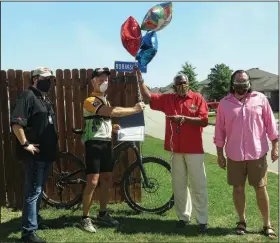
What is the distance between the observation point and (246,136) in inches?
183

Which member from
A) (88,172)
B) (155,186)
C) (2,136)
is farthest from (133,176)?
(2,136)

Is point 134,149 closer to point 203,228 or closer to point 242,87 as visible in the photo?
point 203,228

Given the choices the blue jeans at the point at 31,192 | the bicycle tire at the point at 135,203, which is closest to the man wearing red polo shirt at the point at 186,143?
the bicycle tire at the point at 135,203

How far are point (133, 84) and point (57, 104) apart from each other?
126 cm

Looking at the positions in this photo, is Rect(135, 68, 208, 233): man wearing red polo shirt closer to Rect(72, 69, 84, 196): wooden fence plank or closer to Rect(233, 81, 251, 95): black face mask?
Rect(233, 81, 251, 95): black face mask

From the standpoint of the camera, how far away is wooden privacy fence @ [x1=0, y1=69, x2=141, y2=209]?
19.8 feet

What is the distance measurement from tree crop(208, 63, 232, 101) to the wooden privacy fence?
64.5 m

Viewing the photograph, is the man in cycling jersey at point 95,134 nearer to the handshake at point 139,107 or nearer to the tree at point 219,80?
the handshake at point 139,107

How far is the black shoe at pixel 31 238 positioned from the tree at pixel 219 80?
218 ft

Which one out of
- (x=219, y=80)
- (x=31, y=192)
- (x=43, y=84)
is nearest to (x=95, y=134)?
(x=43, y=84)

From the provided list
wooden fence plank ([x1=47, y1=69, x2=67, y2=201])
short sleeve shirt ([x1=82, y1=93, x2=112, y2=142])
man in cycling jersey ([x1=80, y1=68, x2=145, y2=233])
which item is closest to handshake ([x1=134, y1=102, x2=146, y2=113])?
man in cycling jersey ([x1=80, y1=68, x2=145, y2=233])

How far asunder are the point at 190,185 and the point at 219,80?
222 ft

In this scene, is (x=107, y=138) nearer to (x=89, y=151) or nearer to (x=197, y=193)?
(x=89, y=151)

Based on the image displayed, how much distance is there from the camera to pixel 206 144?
15664 mm
